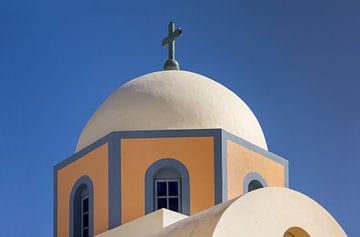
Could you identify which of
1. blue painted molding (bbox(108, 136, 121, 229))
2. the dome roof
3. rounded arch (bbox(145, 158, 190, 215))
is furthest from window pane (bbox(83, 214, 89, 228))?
rounded arch (bbox(145, 158, 190, 215))

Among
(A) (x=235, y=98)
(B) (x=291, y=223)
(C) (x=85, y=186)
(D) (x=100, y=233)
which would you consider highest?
(A) (x=235, y=98)

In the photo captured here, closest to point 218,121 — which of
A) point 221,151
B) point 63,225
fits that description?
point 221,151

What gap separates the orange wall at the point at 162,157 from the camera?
16688mm

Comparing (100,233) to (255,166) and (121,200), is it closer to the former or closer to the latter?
(121,200)

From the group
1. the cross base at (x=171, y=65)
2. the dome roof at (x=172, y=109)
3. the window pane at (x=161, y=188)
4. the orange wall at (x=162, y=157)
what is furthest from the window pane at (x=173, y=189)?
the cross base at (x=171, y=65)

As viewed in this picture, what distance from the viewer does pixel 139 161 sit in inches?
664

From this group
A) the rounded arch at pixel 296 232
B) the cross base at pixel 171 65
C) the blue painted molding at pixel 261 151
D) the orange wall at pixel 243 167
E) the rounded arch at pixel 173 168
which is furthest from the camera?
the cross base at pixel 171 65

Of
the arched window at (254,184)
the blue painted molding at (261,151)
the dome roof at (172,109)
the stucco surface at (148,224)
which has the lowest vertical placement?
the stucco surface at (148,224)

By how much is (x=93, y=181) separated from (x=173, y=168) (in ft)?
4.84

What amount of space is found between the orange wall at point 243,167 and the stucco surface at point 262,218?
12.3 feet

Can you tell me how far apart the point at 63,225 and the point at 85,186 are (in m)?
0.98

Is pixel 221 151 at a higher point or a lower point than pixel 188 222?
higher

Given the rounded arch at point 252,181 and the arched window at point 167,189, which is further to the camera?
the rounded arch at point 252,181

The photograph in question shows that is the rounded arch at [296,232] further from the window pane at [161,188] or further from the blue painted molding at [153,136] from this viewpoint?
the window pane at [161,188]
